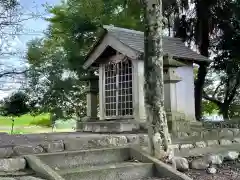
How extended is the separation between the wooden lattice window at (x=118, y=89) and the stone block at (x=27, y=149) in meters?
4.86

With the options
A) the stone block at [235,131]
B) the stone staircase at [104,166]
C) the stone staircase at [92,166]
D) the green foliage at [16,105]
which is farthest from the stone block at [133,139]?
the green foliage at [16,105]

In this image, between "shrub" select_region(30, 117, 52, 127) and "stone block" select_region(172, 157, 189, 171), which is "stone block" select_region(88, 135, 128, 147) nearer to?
"stone block" select_region(172, 157, 189, 171)

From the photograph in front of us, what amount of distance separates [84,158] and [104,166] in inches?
17.4

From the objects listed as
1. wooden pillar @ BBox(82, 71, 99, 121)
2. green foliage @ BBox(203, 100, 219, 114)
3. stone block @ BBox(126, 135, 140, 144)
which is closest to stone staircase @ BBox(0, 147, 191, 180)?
stone block @ BBox(126, 135, 140, 144)

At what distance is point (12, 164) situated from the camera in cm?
548

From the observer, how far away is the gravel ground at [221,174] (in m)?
6.52

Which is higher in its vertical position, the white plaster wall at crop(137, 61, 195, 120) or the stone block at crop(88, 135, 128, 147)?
the white plaster wall at crop(137, 61, 195, 120)

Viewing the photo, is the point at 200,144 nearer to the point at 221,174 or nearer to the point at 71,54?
the point at 221,174

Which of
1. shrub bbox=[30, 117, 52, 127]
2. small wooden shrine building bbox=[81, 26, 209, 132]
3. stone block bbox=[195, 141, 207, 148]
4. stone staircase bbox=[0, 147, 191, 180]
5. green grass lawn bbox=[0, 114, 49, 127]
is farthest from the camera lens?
shrub bbox=[30, 117, 52, 127]

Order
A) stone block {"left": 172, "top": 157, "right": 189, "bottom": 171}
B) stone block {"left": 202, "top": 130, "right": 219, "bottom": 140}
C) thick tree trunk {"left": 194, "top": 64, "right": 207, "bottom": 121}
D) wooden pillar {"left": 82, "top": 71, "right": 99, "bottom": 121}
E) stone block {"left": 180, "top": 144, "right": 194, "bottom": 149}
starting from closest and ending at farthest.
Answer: stone block {"left": 172, "top": 157, "right": 189, "bottom": 171}, stone block {"left": 180, "top": 144, "right": 194, "bottom": 149}, stone block {"left": 202, "top": 130, "right": 219, "bottom": 140}, wooden pillar {"left": 82, "top": 71, "right": 99, "bottom": 121}, thick tree trunk {"left": 194, "top": 64, "right": 207, "bottom": 121}

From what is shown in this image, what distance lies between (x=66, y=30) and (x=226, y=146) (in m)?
12.4

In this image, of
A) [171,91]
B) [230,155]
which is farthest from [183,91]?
[230,155]

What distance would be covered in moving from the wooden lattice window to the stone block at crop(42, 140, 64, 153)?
14.7 feet

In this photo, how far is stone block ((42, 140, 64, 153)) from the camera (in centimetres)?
628
